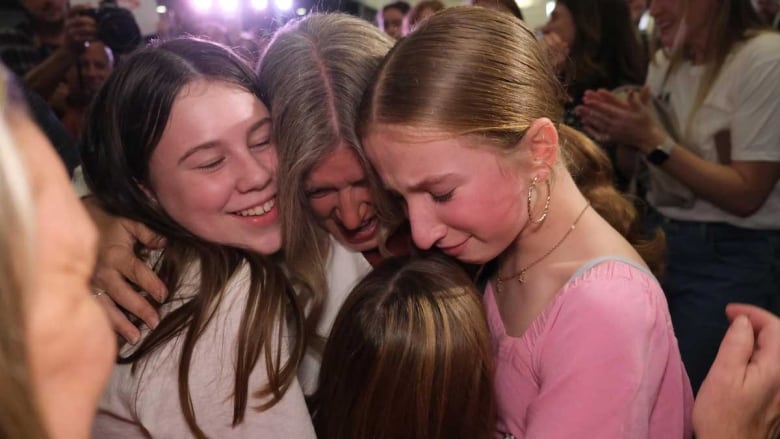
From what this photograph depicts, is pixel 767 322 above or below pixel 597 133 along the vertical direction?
above

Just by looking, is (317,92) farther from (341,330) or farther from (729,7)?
(729,7)

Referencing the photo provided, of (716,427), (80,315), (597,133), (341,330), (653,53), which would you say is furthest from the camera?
(653,53)

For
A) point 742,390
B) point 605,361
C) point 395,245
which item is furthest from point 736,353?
point 395,245

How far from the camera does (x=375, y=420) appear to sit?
1.19 metres

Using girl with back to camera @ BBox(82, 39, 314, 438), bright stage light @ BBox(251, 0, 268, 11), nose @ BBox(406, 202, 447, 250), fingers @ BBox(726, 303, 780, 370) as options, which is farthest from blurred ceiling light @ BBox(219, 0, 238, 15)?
fingers @ BBox(726, 303, 780, 370)

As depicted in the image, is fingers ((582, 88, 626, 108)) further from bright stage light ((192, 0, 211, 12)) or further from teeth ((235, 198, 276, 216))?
bright stage light ((192, 0, 211, 12))

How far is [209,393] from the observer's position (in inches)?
46.1

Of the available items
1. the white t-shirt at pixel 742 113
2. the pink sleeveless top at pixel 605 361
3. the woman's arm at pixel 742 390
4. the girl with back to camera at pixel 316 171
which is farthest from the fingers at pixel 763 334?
the white t-shirt at pixel 742 113

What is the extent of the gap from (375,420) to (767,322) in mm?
679

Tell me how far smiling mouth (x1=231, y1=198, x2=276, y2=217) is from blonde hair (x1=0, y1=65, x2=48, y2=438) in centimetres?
93

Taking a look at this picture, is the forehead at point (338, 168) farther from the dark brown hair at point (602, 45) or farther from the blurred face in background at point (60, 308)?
the dark brown hair at point (602, 45)

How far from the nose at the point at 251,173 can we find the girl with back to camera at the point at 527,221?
224 mm

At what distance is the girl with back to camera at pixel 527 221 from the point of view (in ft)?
3.40

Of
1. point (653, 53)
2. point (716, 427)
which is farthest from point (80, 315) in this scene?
point (653, 53)
